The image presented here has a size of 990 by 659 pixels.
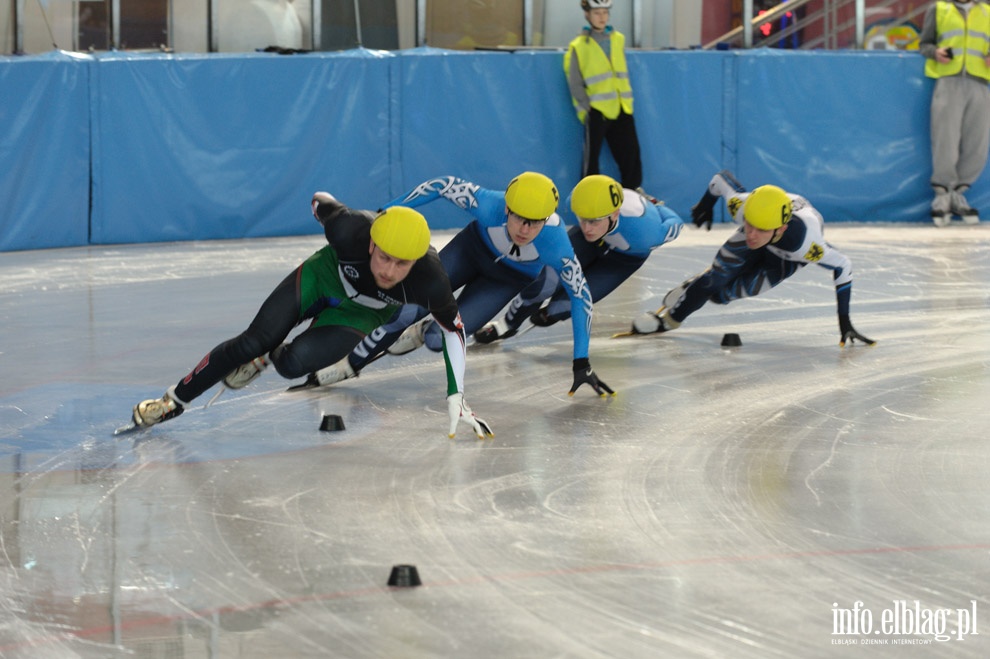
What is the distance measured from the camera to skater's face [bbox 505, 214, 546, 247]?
6.08 metres

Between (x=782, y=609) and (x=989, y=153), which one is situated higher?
(x=989, y=153)

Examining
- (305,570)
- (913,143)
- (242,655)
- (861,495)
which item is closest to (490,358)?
(861,495)

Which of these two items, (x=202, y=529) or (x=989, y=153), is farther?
(x=989, y=153)

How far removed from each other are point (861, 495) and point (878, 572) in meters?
0.81

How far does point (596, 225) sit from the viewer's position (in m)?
6.78

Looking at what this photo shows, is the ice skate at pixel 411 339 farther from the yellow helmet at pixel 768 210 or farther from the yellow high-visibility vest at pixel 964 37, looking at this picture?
the yellow high-visibility vest at pixel 964 37

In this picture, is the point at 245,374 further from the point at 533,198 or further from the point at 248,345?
the point at 533,198

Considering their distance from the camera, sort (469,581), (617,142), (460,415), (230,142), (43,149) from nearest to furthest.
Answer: (469,581) → (460,415) → (43,149) → (230,142) → (617,142)

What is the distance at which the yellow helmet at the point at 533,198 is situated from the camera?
6008 millimetres

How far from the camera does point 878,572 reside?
390cm

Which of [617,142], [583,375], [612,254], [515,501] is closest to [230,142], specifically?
[617,142]

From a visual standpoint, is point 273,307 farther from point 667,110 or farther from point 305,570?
point 667,110

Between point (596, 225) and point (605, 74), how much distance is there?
5.70 meters

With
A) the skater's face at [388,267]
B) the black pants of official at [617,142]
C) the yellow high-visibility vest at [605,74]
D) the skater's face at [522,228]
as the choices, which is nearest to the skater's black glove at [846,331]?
the skater's face at [522,228]
